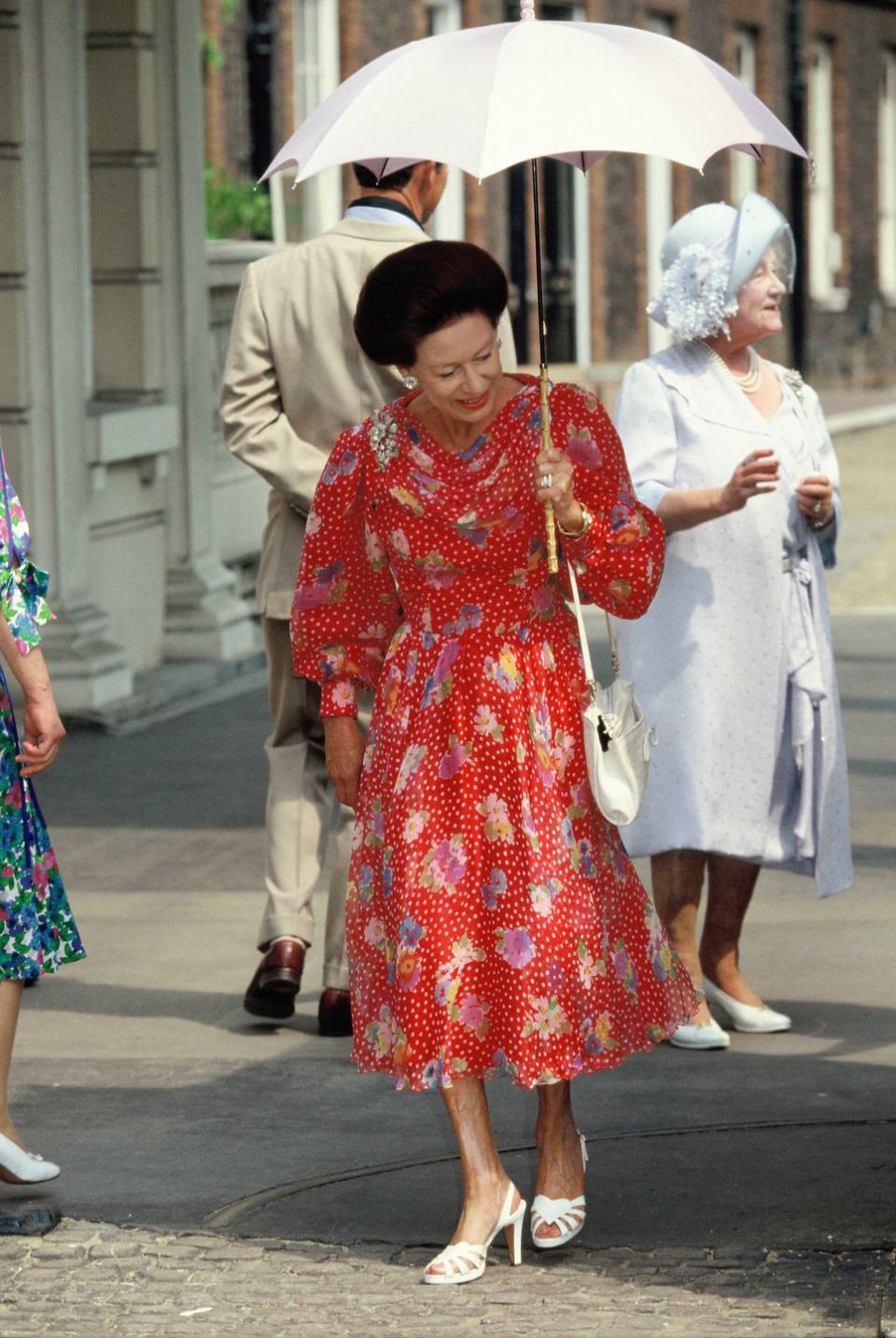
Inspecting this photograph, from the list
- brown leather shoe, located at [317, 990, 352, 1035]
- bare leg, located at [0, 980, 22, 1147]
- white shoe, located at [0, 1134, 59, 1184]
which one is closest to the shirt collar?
brown leather shoe, located at [317, 990, 352, 1035]

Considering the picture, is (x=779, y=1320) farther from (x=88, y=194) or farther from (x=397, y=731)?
(x=88, y=194)

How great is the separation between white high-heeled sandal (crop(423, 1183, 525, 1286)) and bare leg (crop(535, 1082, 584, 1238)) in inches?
2.4

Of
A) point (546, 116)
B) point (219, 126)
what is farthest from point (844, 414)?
point (546, 116)

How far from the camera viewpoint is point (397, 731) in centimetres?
471

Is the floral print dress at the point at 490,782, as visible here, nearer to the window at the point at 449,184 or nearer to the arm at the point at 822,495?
the arm at the point at 822,495

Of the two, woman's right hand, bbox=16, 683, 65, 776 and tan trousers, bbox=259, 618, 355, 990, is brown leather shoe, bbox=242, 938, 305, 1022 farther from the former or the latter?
woman's right hand, bbox=16, 683, 65, 776

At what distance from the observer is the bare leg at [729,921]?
6281 mm

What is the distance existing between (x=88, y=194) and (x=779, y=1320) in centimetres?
843

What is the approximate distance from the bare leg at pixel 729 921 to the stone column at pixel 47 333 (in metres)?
4.90

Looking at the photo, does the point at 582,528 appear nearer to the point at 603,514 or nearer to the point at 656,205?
the point at 603,514

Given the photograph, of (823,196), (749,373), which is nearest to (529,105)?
(749,373)

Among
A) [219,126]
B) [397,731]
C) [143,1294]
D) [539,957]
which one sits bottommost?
[143,1294]

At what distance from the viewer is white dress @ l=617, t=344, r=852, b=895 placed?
A: 6.08 metres

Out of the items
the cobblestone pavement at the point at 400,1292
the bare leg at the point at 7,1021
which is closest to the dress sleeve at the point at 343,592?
the bare leg at the point at 7,1021
